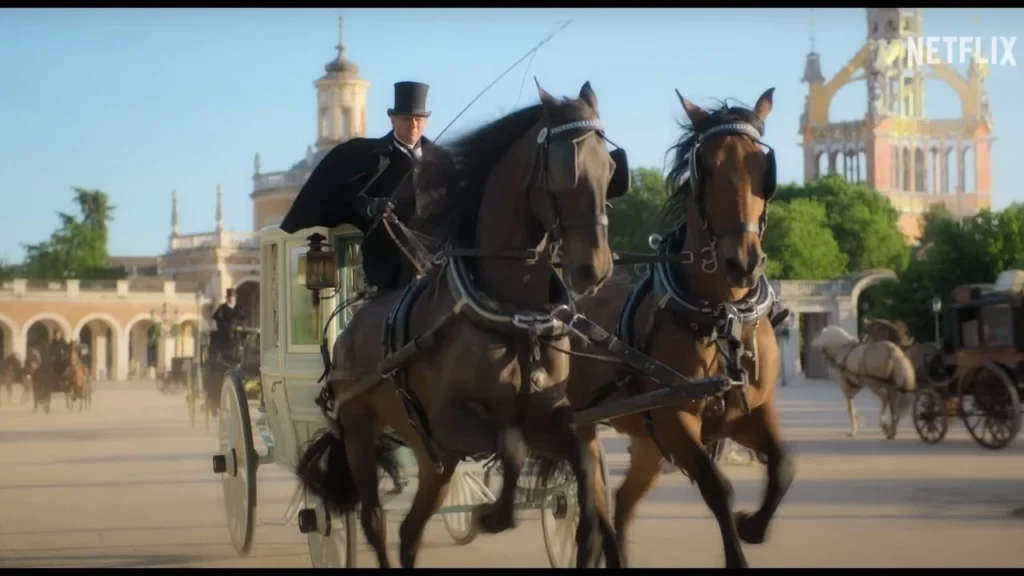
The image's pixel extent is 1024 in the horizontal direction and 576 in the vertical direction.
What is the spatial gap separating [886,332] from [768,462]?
17341 millimetres

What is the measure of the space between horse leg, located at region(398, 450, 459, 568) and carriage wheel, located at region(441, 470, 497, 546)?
3.84 ft

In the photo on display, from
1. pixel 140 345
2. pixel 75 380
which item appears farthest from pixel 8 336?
pixel 75 380

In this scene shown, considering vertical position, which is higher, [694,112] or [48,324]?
[694,112]

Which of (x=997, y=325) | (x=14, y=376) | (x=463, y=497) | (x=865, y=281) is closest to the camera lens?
(x=463, y=497)

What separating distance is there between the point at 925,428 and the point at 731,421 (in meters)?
14.9

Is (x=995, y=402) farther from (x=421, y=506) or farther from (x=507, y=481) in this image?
(x=507, y=481)

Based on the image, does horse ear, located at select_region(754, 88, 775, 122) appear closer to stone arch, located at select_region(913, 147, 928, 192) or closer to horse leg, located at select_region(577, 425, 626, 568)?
horse leg, located at select_region(577, 425, 626, 568)

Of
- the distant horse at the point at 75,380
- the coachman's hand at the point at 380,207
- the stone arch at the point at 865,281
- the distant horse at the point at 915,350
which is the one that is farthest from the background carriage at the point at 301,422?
the stone arch at the point at 865,281

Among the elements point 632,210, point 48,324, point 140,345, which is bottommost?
point 140,345

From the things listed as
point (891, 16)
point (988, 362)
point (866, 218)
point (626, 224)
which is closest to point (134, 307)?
point (626, 224)

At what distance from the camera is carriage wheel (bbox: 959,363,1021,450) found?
734 inches

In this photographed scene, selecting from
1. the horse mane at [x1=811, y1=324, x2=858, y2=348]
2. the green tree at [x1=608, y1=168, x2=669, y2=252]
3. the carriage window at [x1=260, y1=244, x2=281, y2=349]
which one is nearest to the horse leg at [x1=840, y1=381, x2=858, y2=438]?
the horse mane at [x1=811, y1=324, x2=858, y2=348]

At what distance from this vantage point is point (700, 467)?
6449 mm
